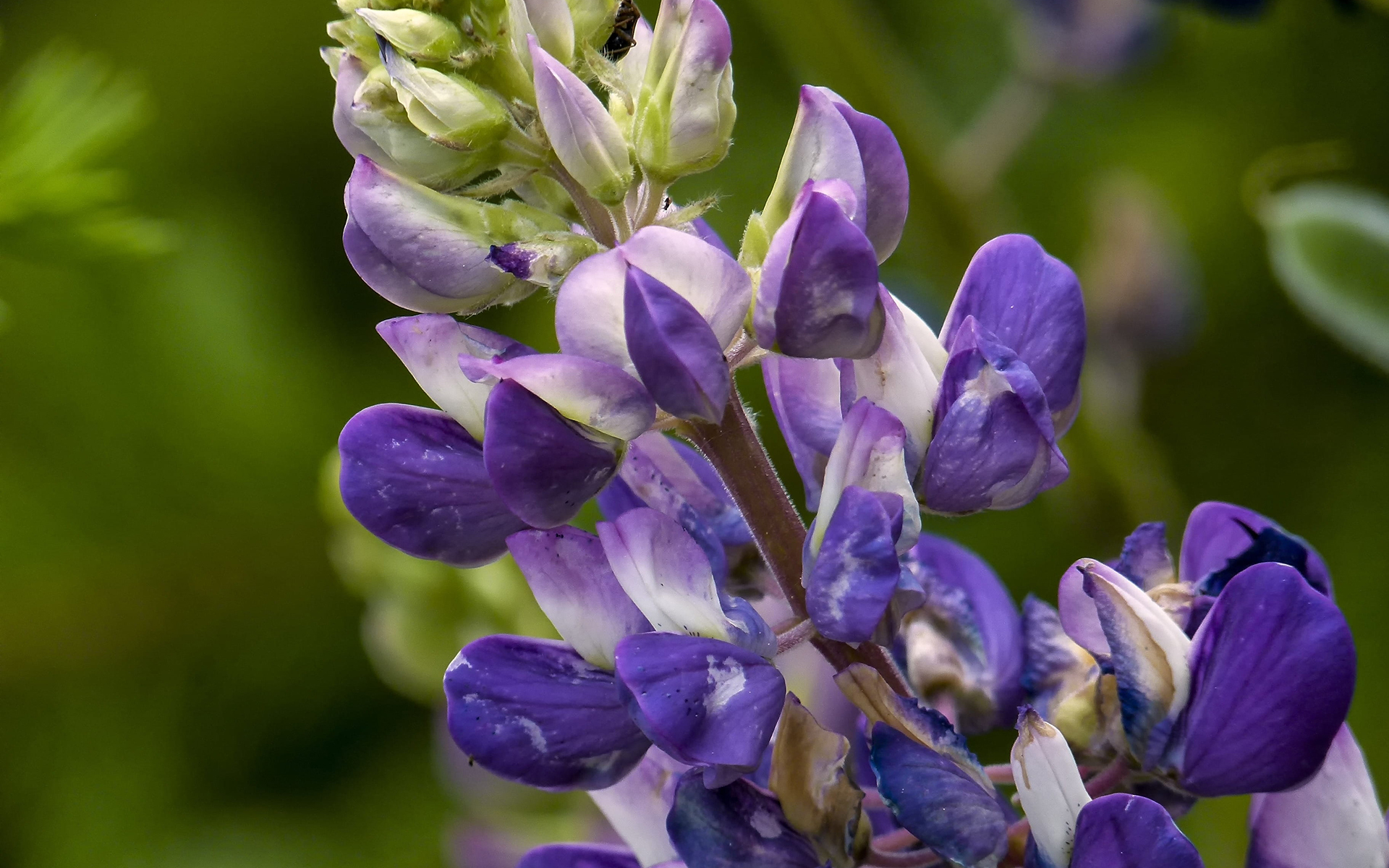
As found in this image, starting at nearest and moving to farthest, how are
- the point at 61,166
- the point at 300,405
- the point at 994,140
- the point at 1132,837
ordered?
the point at 1132,837 < the point at 61,166 < the point at 994,140 < the point at 300,405

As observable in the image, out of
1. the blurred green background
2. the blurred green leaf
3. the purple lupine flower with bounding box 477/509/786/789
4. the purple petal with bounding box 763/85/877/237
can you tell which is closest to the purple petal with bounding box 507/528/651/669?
the purple lupine flower with bounding box 477/509/786/789

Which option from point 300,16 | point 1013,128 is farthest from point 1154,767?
point 300,16

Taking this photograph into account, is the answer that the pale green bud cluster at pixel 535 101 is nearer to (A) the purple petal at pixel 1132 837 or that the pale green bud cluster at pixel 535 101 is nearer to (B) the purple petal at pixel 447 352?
(B) the purple petal at pixel 447 352

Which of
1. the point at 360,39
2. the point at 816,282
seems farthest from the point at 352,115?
the point at 816,282

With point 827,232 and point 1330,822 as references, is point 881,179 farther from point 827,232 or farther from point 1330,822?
point 1330,822

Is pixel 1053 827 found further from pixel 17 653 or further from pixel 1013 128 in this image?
pixel 17 653

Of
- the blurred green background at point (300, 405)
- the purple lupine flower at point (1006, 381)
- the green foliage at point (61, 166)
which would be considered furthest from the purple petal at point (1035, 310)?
Answer: the blurred green background at point (300, 405)
